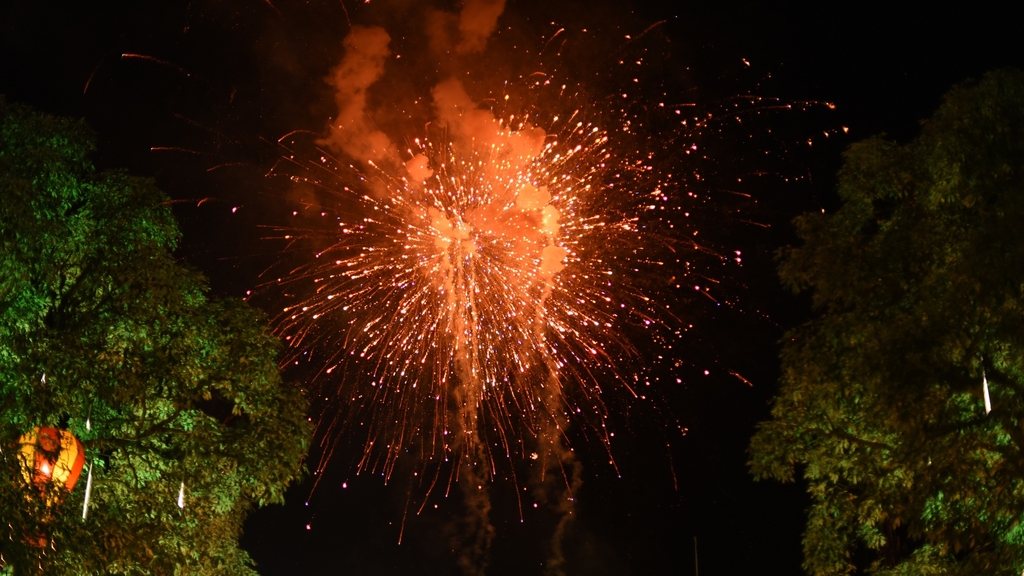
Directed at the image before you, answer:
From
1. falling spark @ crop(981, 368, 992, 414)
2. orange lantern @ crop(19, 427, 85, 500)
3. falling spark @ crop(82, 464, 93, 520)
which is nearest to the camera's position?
orange lantern @ crop(19, 427, 85, 500)

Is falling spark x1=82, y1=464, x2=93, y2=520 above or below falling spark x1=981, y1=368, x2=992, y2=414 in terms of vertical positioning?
above

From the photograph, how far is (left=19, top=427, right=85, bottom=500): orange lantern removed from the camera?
6.50m

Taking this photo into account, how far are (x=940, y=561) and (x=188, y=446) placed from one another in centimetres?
665

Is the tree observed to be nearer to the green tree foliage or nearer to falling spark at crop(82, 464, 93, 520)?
the green tree foliage

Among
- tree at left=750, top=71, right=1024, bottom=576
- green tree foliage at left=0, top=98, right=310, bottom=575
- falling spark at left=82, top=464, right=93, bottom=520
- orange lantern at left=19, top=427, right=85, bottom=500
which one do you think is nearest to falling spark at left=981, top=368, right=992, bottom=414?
tree at left=750, top=71, right=1024, bottom=576

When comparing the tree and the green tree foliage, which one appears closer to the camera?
the tree

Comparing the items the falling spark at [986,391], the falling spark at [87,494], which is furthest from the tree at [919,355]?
the falling spark at [87,494]

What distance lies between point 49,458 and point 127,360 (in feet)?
5.51

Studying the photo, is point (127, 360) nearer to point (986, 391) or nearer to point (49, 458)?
point (49, 458)

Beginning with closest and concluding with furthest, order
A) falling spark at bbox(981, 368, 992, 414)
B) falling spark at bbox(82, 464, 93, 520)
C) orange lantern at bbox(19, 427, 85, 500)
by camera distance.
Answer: orange lantern at bbox(19, 427, 85, 500)
falling spark at bbox(981, 368, 992, 414)
falling spark at bbox(82, 464, 93, 520)

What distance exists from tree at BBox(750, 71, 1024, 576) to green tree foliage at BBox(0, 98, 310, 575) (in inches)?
189

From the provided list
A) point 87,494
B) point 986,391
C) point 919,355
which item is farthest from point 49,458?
point 986,391

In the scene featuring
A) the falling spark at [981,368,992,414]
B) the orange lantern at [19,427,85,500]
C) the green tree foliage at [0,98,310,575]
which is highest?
the green tree foliage at [0,98,310,575]

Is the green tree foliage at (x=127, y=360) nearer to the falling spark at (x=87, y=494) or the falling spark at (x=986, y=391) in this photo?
the falling spark at (x=87, y=494)
